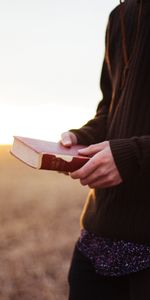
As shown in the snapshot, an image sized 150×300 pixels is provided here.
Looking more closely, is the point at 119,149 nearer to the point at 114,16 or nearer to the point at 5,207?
the point at 114,16

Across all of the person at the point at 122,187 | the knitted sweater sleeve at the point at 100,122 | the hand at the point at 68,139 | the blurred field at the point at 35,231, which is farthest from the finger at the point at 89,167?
the blurred field at the point at 35,231

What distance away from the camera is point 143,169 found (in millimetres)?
985

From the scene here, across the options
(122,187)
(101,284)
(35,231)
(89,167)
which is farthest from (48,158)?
(35,231)

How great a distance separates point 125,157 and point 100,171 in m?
0.06

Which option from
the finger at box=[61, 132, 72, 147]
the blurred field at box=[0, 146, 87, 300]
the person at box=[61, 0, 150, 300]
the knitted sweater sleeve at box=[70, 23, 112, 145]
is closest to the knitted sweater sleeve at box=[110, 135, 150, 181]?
the person at box=[61, 0, 150, 300]

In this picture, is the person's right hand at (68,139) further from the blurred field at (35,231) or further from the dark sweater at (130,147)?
the blurred field at (35,231)

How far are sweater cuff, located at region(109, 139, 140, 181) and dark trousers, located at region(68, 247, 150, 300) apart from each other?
0.86 ft

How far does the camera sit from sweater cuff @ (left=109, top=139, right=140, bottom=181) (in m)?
0.96

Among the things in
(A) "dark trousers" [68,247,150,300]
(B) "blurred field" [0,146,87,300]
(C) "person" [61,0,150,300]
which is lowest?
(B) "blurred field" [0,146,87,300]

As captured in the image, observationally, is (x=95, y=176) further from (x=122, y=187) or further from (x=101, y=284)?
(x=101, y=284)

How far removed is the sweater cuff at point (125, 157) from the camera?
96cm

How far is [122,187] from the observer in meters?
1.12

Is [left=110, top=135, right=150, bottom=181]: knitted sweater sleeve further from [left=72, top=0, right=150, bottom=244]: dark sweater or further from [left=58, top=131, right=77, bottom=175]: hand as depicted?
[left=58, top=131, right=77, bottom=175]: hand

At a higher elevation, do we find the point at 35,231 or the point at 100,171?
the point at 100,171
